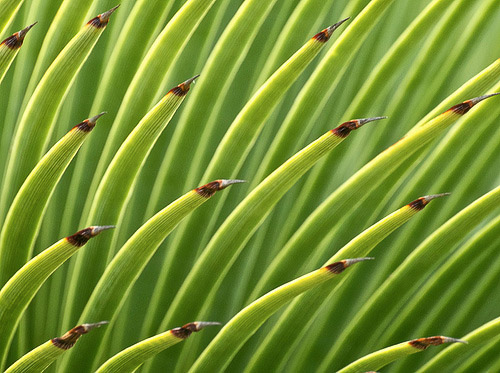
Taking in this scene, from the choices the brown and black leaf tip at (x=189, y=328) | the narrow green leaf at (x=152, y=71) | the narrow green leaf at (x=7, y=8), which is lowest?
the brown and black leaf tip at (x=189, y=328)

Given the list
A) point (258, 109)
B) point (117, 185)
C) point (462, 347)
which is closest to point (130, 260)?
point (117, 185)

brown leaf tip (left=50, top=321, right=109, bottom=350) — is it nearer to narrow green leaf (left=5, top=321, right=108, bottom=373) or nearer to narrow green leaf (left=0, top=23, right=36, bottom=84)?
narrow green leaf (left=5, top=321, right=108, bottom=373)

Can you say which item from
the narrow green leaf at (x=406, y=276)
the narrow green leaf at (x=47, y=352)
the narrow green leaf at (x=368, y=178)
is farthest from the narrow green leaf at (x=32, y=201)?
the narrow green leaf at (x=406, y=276)

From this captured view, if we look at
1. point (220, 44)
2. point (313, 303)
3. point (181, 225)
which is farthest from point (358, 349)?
point (220, 44)

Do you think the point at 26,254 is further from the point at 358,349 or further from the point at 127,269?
the point at 358,349

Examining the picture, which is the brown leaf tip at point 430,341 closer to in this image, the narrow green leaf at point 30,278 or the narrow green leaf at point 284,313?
the narrow green leaf at point 284,313

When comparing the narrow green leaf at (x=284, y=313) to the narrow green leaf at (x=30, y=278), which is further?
the narrow green leaf at (x=284, y=313)

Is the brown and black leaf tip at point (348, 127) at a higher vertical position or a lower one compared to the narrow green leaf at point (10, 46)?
lower
